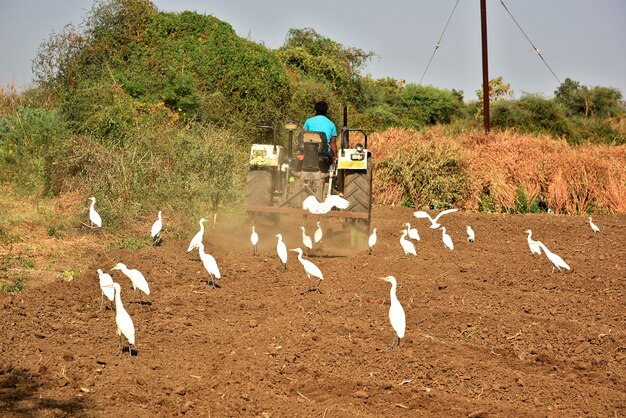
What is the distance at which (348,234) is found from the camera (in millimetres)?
15086

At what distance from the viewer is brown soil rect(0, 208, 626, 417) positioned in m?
6.89

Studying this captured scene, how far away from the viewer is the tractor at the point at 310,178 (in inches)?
537

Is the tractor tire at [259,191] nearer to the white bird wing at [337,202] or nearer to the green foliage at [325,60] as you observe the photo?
the white bird wing at [337,202]

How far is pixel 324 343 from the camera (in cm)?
834

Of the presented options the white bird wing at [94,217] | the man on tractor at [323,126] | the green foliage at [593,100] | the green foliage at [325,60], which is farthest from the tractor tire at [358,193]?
the green foliage at [593,100]

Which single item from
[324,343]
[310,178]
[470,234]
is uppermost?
[310,178]

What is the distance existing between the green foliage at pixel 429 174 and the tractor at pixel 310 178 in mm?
7407

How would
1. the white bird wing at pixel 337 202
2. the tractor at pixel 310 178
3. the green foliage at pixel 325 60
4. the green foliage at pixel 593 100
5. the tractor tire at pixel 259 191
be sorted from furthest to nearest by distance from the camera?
the green foliage at pixel 593 100, the green foliage at pixel 325 60, the tractor tire at pixel 259 191, the tractor at pixel 310 178, the white bird wing at pixel 337 202

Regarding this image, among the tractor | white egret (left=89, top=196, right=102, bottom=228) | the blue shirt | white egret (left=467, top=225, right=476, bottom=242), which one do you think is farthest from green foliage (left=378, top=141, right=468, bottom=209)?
white egret (left=89, top=196, right=102, bottom=228)

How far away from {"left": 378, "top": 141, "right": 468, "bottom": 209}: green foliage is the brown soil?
28.6 ft

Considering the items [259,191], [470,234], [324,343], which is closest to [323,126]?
[259,191]

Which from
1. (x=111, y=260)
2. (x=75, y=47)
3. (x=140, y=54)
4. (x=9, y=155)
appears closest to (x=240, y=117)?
(x=140, y=54)

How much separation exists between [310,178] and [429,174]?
29.3 feet

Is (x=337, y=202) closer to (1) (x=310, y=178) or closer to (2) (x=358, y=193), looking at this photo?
(1) (x=310, y=178)
